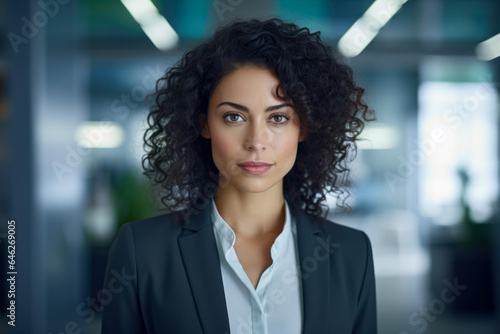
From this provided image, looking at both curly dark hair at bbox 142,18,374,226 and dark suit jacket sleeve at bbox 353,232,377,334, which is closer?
curly dark hair at bbox 142,18,374,226

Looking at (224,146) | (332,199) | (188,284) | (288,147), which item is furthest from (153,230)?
(332,199)

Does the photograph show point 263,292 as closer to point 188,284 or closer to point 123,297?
point 188,284

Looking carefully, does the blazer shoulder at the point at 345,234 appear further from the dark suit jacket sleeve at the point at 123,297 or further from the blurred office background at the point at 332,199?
the blurred office background at the point at 332,199

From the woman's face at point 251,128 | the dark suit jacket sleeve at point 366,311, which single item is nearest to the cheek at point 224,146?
the woman's face at point 251,128

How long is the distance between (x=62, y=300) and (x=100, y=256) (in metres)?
1.04

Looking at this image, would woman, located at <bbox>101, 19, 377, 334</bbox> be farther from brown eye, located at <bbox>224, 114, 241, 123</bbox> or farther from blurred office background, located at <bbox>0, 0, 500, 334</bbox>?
blurred office background, located at <bbox>0, 0, 500, 334</bbox>

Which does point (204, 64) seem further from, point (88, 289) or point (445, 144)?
point (445, 144)

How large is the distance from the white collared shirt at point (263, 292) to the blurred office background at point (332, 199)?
113cm

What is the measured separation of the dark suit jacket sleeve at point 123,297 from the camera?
125cm

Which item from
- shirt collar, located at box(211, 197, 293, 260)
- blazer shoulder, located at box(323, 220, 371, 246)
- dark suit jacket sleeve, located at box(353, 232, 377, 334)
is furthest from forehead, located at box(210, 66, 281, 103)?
dark suit jacket sleeve, located at box(353, 232, 377, 334)

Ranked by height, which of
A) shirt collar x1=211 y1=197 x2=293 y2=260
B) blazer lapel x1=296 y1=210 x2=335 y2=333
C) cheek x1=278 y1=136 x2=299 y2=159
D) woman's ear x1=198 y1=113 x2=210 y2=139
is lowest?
blazer lapel x1=296 y1=210 x2=335 y2=333

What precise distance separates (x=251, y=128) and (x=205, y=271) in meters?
0.45

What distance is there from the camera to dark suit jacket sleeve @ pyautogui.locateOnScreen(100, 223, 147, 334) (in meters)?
1.25

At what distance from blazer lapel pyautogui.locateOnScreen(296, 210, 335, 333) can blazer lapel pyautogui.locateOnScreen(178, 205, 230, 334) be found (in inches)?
→ 10.1
